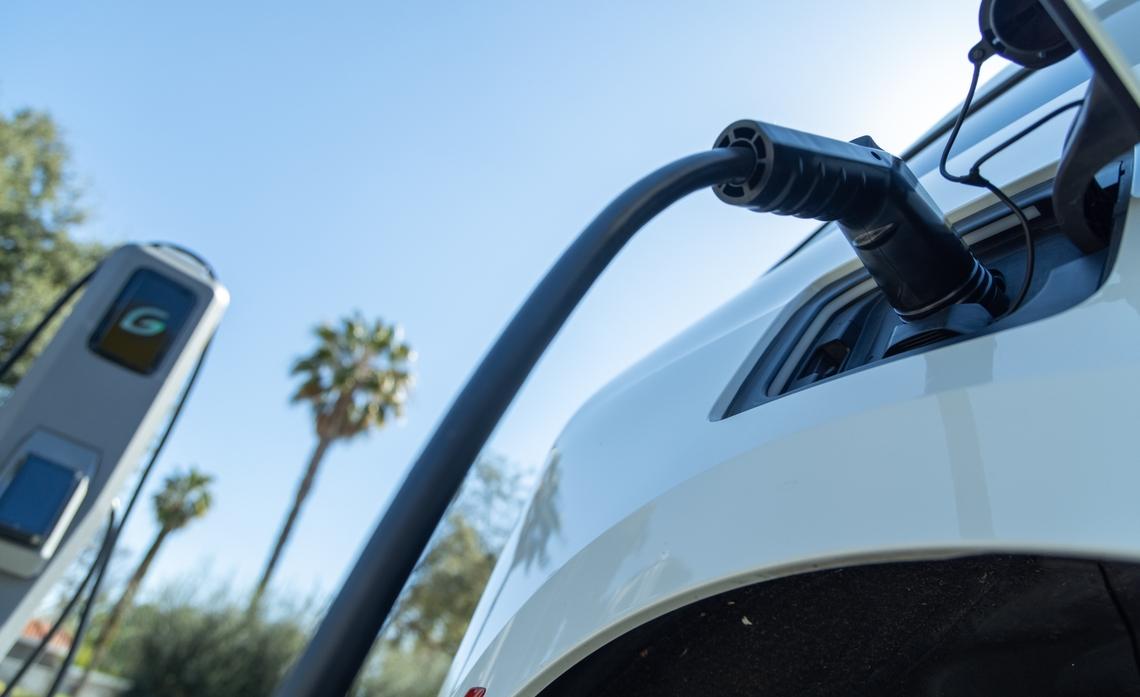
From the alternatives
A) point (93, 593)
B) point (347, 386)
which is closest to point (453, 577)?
point (347, 386)

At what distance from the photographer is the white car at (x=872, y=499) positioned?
1.98 ft

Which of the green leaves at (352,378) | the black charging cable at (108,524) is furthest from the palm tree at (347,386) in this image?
the black charging cable at (108,524)

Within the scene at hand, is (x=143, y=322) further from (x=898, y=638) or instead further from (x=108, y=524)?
(x=898, y=638)

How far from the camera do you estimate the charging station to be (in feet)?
6.75

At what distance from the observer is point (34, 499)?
2061 millimetres

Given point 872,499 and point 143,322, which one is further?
point 143,322

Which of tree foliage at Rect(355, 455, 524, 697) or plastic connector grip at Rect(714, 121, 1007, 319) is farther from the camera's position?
tree foliage at Rect(355, 455, 524, 697)

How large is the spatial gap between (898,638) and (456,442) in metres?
0.62

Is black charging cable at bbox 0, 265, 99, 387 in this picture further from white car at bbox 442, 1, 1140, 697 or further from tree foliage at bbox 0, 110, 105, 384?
tree foliage at bbox 0, 110, 105, 384

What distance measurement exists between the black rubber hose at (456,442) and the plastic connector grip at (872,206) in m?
0.10

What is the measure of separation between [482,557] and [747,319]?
20343 millimetres

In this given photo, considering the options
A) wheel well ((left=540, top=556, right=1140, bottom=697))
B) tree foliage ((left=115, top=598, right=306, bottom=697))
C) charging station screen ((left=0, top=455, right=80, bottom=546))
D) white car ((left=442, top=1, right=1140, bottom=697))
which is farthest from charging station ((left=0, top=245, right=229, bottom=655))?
tree foliage ((left=115, top=598, right=306, bottom=697))

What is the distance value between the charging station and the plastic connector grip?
76.3 inches

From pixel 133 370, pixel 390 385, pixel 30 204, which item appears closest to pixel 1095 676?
pixel 133 370
